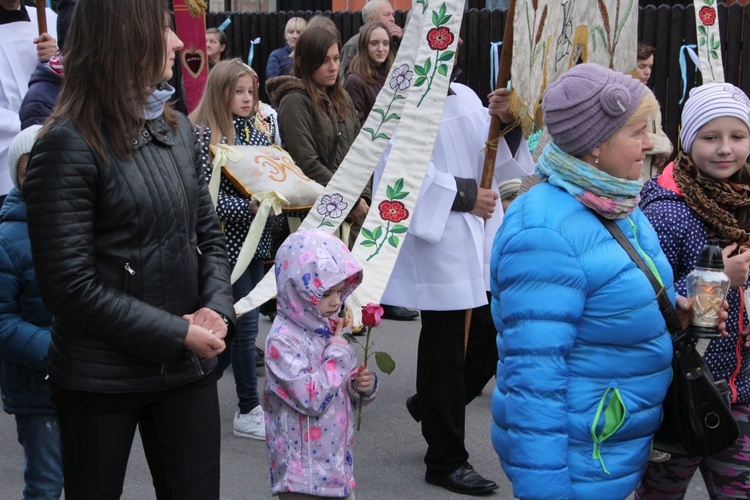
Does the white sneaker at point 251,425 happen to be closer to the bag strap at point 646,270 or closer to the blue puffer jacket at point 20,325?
the blue puffer jacket at point 20,325

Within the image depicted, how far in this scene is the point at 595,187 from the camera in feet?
8.81

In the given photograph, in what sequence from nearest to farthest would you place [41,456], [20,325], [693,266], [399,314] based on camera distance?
1. [693,266]
2. [20,325]
3. [41,456]
4. [399,314]

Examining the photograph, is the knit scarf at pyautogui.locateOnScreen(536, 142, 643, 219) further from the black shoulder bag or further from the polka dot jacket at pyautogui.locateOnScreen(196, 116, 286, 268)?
the polka dot jacket at pyautogui.locateOnScreen(196, 116, 286, 268)

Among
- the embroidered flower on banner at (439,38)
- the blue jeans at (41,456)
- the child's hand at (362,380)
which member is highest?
the embroidered flower on banner at (439,38)

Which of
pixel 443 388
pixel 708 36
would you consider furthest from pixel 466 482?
pixel 708 36

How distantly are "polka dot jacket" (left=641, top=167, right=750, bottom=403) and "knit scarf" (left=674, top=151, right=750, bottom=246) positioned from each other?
0.10 feet

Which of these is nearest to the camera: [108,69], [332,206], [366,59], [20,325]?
[108,69]

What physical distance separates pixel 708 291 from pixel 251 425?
2.93 m

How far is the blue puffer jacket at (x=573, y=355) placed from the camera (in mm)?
2572

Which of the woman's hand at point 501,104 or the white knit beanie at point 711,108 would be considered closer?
the white knit beanie at point 711,108

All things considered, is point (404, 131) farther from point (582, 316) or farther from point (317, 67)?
point (582, 316)

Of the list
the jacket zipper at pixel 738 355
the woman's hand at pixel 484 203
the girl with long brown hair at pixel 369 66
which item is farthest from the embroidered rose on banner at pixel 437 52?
the girl with long brown hair at pixel 369 66

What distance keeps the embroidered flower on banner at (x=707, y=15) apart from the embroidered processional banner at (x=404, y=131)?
2.10 m

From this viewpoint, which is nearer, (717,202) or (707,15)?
(717,202)
